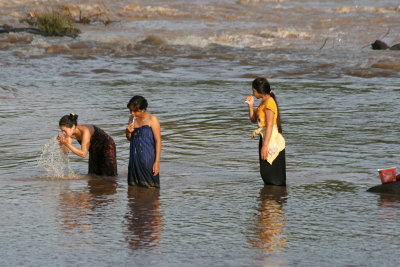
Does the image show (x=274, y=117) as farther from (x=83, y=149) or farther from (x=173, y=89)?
(x=173, y=89)

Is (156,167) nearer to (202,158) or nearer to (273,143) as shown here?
(273,143)

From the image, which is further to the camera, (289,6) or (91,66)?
(289,6)

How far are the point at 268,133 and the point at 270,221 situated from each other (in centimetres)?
146

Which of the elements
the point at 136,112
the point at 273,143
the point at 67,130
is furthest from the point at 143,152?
the point at 273,143

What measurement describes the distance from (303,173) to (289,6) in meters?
35.6

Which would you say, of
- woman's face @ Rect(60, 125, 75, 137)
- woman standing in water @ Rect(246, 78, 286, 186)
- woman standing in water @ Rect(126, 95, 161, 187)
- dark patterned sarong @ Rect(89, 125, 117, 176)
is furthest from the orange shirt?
woman's face @ Rect(60, 125, 75, 137)

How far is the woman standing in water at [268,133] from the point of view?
8852mm

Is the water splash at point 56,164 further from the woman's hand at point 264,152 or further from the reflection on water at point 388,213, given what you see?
the reflection on water at point 388,213

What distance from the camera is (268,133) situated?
8859 millimetres

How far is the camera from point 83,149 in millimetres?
9461

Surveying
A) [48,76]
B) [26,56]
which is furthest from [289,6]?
[48,76]

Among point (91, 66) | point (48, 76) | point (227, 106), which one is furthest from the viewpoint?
point (91, 66)

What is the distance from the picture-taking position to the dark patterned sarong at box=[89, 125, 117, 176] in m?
10.0

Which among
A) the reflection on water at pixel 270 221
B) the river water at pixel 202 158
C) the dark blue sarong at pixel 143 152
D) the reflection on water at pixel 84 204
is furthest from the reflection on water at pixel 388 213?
the reflection on water at pixel 84 204
